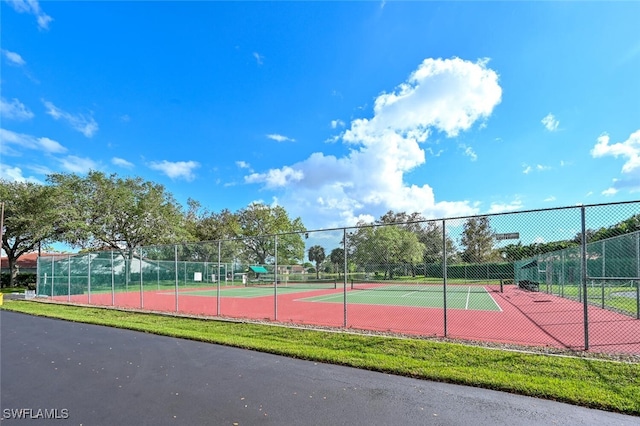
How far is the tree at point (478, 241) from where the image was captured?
23.8ft

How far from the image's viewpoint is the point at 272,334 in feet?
27.4

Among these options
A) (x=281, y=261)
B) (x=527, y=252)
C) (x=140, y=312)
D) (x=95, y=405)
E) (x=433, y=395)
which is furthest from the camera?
(x=281, y=261)

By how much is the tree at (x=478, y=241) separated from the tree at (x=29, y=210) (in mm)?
30928

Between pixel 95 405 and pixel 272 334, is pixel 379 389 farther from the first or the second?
pixel 272 334

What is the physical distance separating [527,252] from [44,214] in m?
33.5

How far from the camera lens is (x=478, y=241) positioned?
7809mm

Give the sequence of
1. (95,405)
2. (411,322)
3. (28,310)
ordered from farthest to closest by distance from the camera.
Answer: (28,310)
(411,322)
(95,405)

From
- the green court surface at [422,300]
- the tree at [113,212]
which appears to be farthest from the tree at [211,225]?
the green court surface at [422,300]

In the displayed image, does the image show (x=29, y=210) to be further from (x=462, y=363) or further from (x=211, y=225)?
(x=462, y=363)

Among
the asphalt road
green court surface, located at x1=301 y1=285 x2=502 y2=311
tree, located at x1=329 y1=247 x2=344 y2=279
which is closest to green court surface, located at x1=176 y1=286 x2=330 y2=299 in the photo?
green court surface, located at x1=301 y1=285 x2=502 y2=311

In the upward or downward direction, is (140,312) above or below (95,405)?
Answer: below

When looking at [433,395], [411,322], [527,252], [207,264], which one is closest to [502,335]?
[527,252]

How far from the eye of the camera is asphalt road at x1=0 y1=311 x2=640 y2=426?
3.81 meters

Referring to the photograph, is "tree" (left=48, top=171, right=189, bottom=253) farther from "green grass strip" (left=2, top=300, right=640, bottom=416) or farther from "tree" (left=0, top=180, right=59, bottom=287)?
"green grass strip" (left=2, top=300, right=640, bottom=416)
